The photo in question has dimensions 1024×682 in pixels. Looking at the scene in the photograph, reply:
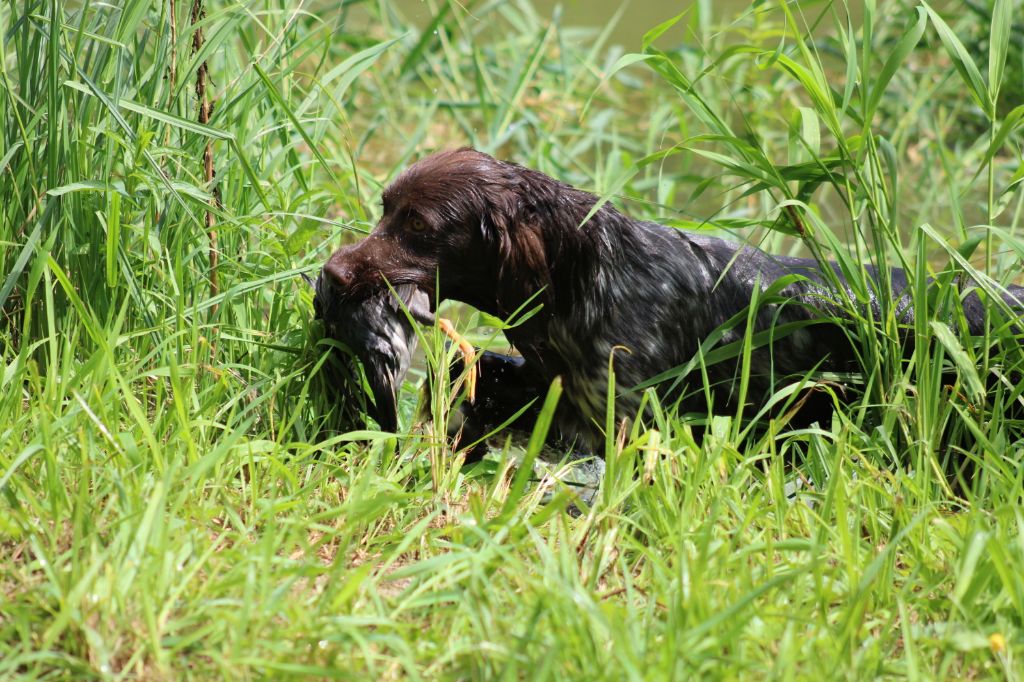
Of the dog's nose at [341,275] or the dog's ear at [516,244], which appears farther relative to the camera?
the dog's ear at [516,244]

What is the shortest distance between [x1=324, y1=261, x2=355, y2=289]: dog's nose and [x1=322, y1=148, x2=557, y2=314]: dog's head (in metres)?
0.01

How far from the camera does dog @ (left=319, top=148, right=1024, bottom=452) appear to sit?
12.0 feet

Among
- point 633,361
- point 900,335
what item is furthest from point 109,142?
point 900,335

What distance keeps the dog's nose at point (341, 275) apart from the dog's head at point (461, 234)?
1 centimetres

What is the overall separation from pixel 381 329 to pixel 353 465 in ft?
1.27

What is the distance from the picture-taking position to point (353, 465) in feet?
11.3

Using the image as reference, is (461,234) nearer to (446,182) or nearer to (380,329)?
(446,182)

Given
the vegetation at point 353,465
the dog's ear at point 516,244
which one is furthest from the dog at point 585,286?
the vegetation at point 353,465

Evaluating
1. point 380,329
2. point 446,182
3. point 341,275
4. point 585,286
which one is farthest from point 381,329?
point 585,286

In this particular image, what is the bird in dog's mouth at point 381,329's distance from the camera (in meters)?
3.57

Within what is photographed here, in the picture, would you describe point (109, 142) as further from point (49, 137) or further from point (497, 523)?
point (497, 523)

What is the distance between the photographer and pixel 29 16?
3500 millimetres

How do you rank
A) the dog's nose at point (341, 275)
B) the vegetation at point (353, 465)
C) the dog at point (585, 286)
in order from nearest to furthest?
the vegetation at point (353, 465), the dog's nose at point (341, 275), the dog at point (585, 286)

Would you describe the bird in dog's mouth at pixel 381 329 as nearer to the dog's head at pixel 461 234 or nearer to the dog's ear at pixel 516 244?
the dog's head at pixel 461 234
